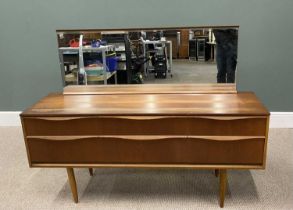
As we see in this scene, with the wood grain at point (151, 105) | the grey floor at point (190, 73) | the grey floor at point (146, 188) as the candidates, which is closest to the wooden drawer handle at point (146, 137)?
the wood grain at point (151, 105)

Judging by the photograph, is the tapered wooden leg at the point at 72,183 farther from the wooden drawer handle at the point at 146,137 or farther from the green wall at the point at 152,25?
the green wall at the point at 152,25

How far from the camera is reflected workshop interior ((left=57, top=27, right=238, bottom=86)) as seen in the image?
2039mm

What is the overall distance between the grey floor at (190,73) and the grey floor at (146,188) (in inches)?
26.7

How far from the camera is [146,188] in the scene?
1.90 metres

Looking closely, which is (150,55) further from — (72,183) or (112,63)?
(72,183)

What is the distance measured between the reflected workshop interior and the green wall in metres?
0.34

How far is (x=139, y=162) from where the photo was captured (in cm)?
158

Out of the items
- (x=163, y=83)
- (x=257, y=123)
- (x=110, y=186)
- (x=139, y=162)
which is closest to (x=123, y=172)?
(x=110, y=186)

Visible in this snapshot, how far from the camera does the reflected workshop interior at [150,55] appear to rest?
6.69ft

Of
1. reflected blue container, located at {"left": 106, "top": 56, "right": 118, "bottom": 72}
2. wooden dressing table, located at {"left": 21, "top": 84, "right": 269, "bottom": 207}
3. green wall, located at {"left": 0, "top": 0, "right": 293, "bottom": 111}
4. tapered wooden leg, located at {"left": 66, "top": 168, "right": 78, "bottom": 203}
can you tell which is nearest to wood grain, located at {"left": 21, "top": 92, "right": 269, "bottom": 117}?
wooden dressing table, located at {"left": 21, "top": 84, "right": 269, "bottom": 207}

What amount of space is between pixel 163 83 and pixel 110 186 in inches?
32.5

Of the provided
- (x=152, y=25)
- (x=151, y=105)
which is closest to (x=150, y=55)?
(x=152, y=25)

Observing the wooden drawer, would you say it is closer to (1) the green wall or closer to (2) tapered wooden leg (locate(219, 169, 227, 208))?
(2) tapered wooden leg (locate(219, 169, 227, 208))

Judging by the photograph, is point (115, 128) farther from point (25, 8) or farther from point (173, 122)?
point (25, 8)
